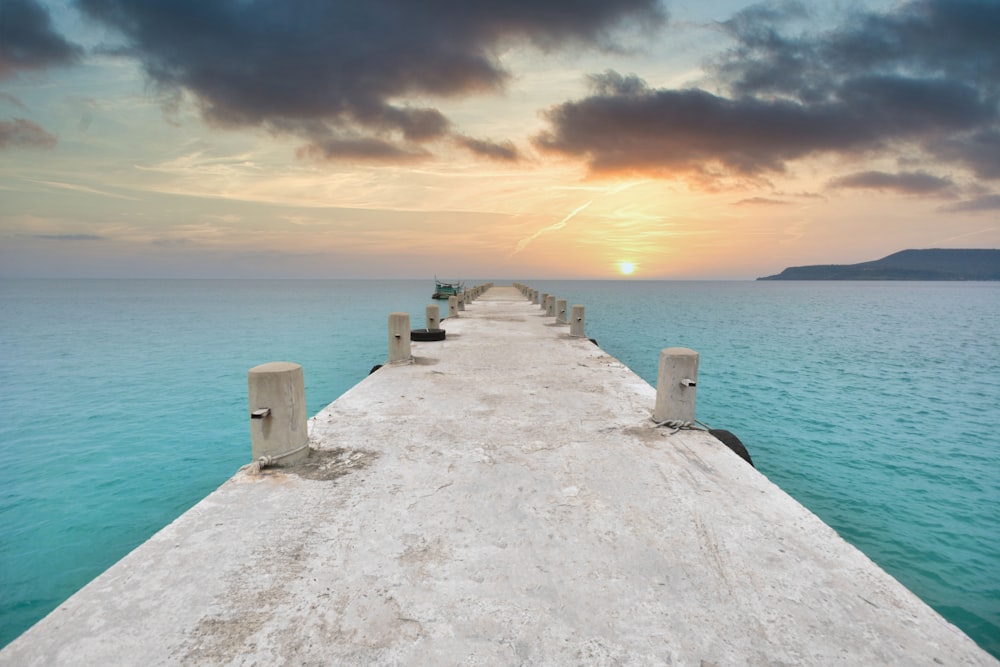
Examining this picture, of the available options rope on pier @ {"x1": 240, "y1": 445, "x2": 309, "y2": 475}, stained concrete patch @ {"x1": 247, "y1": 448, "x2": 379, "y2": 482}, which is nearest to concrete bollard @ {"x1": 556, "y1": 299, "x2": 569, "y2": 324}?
stained concrete patch @ {"x1": 247, "y1": 448, "x2": 379, "y2": 482}

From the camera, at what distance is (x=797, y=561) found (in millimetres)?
3461

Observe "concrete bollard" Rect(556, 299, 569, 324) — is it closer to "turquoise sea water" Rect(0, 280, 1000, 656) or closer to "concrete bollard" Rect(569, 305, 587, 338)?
"concrete bollard" Rect(569, 305, 587, 338)

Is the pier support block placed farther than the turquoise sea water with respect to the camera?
Yes

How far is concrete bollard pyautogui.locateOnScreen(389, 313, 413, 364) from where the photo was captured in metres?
10.6

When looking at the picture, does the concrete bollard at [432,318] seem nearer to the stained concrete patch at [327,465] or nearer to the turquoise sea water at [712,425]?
the turquoise sea water at [712,425]

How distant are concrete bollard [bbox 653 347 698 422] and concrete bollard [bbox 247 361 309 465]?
4.57 m

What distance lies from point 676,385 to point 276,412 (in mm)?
5068

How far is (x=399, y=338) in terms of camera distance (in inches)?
428

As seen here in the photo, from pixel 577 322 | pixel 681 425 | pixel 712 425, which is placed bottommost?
pixel 712 425

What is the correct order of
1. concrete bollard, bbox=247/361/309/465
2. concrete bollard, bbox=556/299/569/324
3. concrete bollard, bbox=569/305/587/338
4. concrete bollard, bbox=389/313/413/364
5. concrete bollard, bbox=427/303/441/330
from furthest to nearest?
concrete bollard, bbox=556/299/569/324
concrete bollard, bbox=427/303/441/330
concrete bollard, bbox=569/305/587/338
concrete bollard, bbox=389/313/413/364
concrete bollard, bbox=247/361/309/465

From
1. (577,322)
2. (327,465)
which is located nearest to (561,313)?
(577,322)

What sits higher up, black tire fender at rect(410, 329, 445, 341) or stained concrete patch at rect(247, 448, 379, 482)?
black tire fender at rect(410, 329, 445, 341)

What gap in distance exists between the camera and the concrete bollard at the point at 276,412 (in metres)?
4.72

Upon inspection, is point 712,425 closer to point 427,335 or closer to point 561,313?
point 561,313
